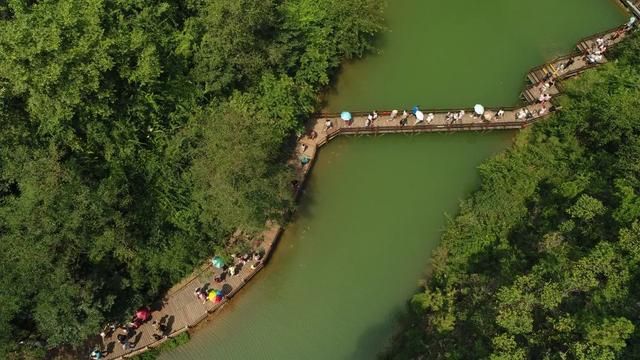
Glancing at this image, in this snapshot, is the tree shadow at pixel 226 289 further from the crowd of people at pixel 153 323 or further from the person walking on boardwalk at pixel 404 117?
the person walking on boardwalk at pixel 404 117

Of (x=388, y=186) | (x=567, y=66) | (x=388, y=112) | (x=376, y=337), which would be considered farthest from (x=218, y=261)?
(x=567, y=66)

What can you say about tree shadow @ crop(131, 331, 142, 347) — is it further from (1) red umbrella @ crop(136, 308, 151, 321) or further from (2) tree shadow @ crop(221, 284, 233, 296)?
(2) tree shadow @ crop(221, 284, 233, 296)

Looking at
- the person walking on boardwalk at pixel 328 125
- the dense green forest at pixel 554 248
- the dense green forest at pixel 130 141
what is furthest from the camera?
the person walking on boardwalk at pixel 328 125

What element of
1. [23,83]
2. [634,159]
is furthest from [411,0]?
[23,83]

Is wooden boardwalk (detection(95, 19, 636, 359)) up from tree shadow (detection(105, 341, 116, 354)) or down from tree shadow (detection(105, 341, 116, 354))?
up

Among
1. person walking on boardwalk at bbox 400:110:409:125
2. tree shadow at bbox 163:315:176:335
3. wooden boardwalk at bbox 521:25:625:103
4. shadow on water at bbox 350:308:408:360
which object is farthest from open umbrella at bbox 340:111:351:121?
tree shadow at bbox 163:315:176:335

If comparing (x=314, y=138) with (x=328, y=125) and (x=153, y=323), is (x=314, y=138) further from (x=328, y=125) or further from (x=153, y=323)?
(x=153, y=323)

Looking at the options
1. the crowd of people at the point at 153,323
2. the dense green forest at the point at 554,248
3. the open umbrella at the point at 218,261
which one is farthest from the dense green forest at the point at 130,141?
the dense green forest at the point at 554,248
